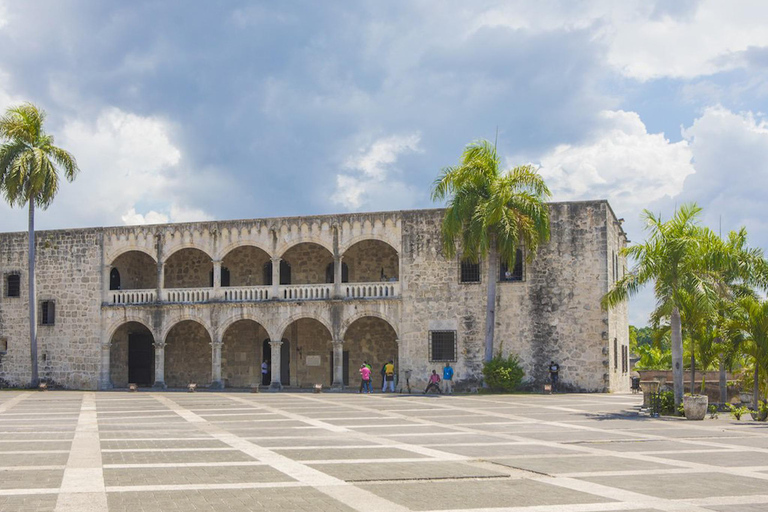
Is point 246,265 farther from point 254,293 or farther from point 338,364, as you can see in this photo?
point 338,364

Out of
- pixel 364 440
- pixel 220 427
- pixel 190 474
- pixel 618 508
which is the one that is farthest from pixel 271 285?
pixel 618 508

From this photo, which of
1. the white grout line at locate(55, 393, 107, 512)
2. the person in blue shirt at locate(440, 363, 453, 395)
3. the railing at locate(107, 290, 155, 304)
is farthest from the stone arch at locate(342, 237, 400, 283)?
the white grout line at locate(55, 393, 107, 512)

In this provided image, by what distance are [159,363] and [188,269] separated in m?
4.92

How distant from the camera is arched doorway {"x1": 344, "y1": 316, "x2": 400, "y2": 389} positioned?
115 ft

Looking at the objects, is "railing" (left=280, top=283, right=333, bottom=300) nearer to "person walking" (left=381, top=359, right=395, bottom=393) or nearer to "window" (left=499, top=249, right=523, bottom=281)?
"person walking" (left=381, top=359, right=395, bottom=393)

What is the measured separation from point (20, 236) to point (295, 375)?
45.8 feet

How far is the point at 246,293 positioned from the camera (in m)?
34.4

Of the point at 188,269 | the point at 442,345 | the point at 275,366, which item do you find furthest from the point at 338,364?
the point at 188,269

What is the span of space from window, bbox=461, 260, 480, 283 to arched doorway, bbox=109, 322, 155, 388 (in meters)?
15.8

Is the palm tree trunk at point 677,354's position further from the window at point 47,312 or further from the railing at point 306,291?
the window at point 47,312

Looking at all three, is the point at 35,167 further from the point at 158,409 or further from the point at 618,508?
the point at 618,508

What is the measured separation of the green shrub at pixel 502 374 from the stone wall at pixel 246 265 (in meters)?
12.2

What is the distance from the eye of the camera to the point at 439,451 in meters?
14.2

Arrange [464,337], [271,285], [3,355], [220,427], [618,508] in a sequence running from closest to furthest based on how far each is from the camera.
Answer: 1. [618,508]
2. [220,427]
3. [464,337]
4. [271,285]
5. [3,355]
